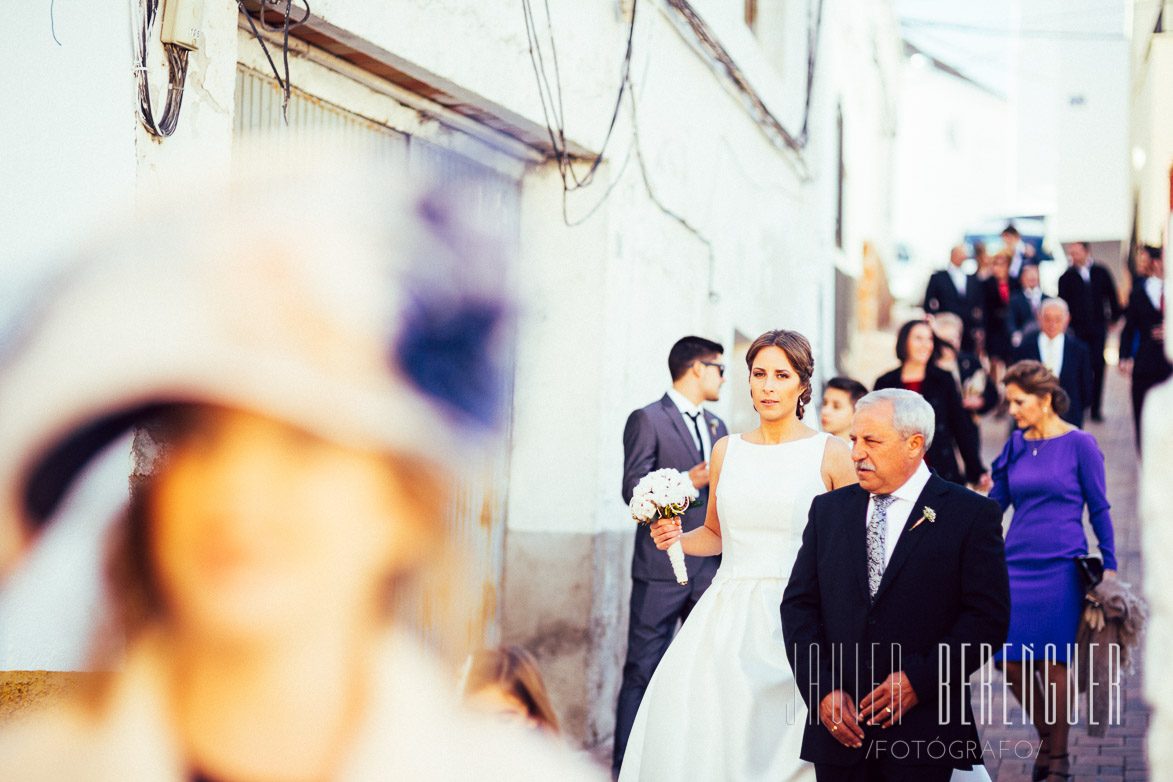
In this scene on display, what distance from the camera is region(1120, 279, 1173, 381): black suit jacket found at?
10.7 metres

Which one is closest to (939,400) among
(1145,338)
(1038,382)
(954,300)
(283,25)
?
(1038,382)

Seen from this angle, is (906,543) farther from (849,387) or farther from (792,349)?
(849,387)

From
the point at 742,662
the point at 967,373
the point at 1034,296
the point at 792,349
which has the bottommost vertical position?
the point at 742,662

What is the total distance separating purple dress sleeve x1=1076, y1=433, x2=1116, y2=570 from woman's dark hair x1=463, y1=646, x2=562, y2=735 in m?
5.21

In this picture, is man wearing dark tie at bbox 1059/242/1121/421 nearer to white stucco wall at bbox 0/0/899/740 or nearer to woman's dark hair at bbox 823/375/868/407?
white stucco wall at bbox 0/0/899/740

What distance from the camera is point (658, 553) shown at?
564cm

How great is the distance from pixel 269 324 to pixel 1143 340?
461 inches

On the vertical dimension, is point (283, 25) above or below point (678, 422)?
above

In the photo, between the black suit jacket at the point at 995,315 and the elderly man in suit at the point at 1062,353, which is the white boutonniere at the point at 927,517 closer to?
the elderly man in suit at the point at 1062,353

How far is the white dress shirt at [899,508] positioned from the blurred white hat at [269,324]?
121 inches

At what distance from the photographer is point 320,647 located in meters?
0.84

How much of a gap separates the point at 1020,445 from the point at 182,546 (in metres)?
5.67

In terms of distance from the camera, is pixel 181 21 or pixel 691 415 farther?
pixel 691 415

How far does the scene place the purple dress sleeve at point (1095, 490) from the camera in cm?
563
